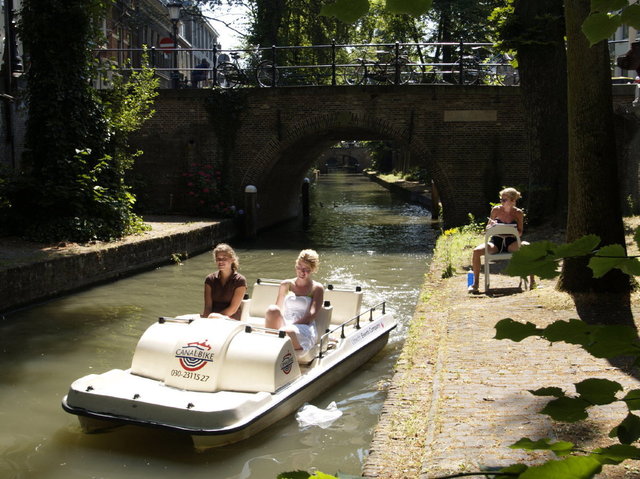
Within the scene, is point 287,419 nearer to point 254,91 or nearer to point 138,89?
point 138,89

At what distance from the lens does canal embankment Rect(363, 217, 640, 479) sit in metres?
4.85

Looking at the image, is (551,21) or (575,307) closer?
(575,307)

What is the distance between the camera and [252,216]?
23422mm

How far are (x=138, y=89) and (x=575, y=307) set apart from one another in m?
12.8

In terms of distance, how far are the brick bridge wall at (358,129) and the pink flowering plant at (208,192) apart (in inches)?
16.2

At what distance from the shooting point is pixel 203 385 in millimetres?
7340

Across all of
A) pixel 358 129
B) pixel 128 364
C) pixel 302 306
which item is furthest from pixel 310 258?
pixel 358 129

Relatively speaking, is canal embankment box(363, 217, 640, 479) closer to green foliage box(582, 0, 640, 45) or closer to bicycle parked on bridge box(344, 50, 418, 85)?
green foliage box(582, 0, 640, 45)

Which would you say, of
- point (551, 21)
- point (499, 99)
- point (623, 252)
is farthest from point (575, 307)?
point (499, 99)

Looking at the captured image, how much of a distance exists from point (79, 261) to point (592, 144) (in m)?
9.05

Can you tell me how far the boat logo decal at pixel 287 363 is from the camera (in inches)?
297

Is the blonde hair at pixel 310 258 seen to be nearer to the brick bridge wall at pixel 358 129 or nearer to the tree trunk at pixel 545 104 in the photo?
the tree trunk at pixel 545 104

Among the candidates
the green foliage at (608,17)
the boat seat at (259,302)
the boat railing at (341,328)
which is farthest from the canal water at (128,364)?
the green foliage at (608,17)

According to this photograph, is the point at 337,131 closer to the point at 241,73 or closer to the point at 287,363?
the point at 241,73
